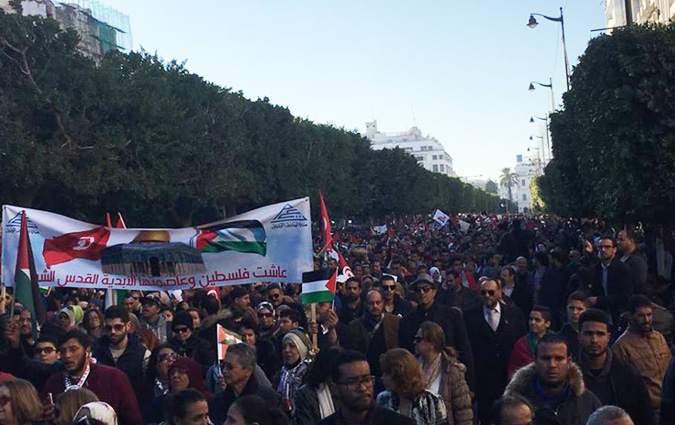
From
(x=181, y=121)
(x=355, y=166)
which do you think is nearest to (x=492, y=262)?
(x=181, y=121)

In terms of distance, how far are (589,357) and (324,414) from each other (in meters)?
1.64

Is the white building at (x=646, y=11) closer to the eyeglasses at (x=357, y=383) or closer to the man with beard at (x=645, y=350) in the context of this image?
the man with beard at (x=645, y=350)

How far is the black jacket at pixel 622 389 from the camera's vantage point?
591 centimetres

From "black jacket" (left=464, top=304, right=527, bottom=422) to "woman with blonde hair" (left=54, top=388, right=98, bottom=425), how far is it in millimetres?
4492

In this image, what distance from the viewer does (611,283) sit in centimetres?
1098

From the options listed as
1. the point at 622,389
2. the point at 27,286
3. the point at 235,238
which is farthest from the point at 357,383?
the point at 235,238

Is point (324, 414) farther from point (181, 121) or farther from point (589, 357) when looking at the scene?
point (181, 121)

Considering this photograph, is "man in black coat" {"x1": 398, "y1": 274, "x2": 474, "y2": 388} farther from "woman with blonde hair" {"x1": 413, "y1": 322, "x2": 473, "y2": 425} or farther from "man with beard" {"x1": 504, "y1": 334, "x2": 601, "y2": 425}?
"man with beard" {"x1": 504, "y1": 334, "x2": 601, "y2": 425}

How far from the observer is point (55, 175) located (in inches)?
1356

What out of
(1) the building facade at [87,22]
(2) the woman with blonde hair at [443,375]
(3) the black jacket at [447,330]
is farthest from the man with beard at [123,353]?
(1) the building facade at [87,22]

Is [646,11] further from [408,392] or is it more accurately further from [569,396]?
[408,392]

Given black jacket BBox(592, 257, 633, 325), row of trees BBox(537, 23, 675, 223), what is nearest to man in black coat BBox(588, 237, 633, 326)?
black jacket BBox(592, 257, 633, 325)

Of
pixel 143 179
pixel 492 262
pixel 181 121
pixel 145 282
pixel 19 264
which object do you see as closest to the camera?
pixel 19 264

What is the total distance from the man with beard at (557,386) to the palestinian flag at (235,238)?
208 inches
